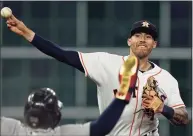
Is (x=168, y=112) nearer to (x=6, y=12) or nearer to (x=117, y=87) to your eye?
(x=117, y=87)

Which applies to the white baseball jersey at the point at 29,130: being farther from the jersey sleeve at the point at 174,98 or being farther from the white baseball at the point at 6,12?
the jersey sleeve at the point at 174,98

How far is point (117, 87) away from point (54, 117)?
1.85 meters

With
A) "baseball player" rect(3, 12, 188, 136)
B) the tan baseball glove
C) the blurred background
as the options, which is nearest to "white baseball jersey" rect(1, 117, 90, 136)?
the tan baseball glove

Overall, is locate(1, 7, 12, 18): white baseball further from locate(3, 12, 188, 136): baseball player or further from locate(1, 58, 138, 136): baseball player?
locate(1, 58, 138, 136): baseball player

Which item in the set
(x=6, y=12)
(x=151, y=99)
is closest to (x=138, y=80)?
(x=151, y=99)

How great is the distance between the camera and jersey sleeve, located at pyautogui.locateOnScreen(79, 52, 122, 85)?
24.0 feet

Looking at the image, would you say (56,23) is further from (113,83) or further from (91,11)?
(113,83)

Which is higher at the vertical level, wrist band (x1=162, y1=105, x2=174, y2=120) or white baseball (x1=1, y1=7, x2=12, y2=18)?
white baseball (x1=1, y1=7, x2=12, y2=18)

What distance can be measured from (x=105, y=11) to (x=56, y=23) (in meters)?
1.03

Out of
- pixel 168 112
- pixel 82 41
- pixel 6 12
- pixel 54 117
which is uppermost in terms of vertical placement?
pixel 6 12

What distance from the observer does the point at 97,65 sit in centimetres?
736

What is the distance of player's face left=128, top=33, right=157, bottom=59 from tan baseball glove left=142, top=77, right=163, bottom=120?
0.66 ft

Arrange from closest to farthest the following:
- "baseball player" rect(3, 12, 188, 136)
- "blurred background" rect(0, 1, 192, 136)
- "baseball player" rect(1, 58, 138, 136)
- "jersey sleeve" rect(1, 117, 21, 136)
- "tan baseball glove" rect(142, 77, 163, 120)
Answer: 1. "baseball player" rect(1, 58, 138, 136)
2. "jersey sleeve" rect(1, 117, 21, 136)
3. "tan baseball glove" rect(142, 77, 163, 120)
4. "baseball player" rect(3, 12, 188, 136)
5. "blurred background" rect(0, 1, 192, 136)

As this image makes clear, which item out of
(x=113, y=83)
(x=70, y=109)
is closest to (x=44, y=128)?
(x=113, y=83)
